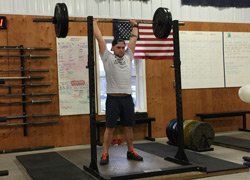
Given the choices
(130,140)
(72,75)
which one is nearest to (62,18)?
(130,140)

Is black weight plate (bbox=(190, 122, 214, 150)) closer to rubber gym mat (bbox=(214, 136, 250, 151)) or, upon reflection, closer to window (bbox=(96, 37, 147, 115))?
rubber gym mat (bbox=(214, 136, 250, 151))

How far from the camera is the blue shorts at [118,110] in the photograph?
3.94 m

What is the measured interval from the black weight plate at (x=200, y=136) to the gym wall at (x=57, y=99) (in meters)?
1.44

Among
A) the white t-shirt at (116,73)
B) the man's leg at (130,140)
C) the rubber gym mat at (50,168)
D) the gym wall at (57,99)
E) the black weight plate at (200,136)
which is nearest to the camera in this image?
the rubber gym mat at (50,168)

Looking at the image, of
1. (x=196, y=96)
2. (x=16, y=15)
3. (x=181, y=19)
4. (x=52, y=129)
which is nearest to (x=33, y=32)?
(x=16, y=15)

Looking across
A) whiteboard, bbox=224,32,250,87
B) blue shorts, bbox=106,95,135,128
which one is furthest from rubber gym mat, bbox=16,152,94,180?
whiteboard, bbox=224,32,250,87

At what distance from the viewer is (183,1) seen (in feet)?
21.2

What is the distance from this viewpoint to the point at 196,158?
169 inches

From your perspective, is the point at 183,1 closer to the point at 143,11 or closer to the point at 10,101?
the point at 143,11

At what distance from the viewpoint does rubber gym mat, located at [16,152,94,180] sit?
11.6 feet

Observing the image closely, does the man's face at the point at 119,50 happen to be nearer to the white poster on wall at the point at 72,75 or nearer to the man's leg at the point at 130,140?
the man's leg at the point at 130,140

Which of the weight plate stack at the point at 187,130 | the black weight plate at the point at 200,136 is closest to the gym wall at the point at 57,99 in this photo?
the weight plate stack at the point at 187,130

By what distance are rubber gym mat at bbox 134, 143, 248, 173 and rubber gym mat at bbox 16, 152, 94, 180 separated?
124 centimetres

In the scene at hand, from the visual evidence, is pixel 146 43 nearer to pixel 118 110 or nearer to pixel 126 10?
pixel 126 10
